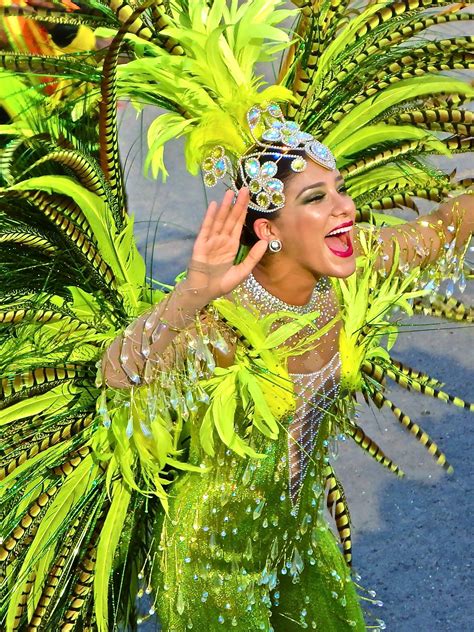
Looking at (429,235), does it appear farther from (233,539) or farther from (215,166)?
(233,539)

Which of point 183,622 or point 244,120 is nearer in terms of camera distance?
point 244,120

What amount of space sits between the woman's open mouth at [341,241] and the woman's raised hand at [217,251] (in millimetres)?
199

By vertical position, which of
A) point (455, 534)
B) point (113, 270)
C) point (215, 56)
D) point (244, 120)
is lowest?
point (455, 534)

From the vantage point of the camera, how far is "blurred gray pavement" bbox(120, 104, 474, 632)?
7.98 ft

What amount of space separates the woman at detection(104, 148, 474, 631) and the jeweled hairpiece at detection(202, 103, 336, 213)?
1 centimetres

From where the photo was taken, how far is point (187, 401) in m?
1.53

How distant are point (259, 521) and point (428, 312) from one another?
546mm

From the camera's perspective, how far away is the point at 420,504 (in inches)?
107

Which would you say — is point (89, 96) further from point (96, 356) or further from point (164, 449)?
point (164, 449)

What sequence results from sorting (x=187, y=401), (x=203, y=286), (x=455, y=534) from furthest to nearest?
(x=455, y=534) < (x=187, y=401) < (x=203, y=286)

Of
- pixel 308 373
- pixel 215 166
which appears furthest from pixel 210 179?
pixel 308 373

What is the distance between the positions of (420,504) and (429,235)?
113cm

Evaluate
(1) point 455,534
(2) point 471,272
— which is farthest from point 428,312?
(1) point 455,534

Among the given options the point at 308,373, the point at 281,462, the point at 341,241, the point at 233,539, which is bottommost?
the point at 233,539
